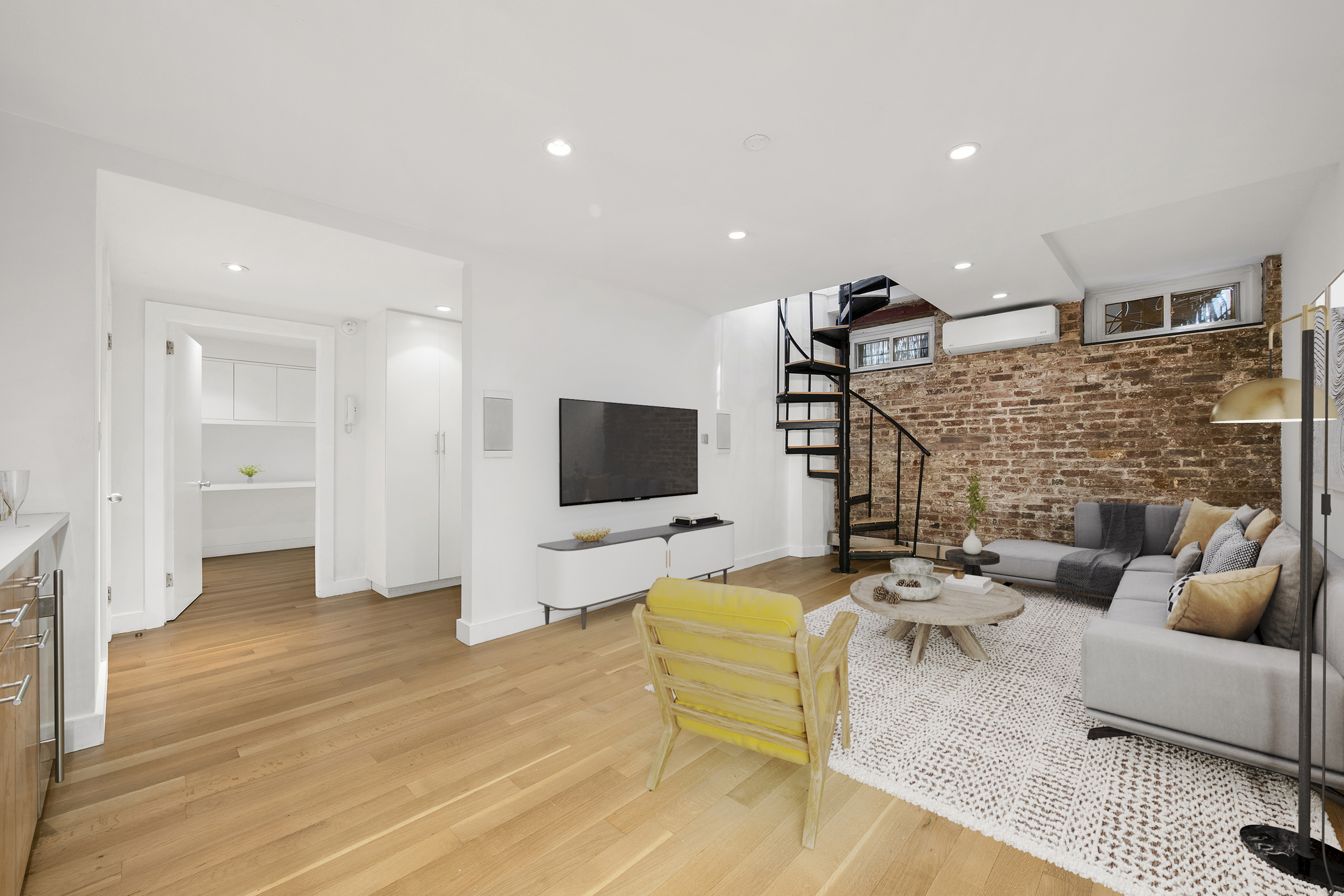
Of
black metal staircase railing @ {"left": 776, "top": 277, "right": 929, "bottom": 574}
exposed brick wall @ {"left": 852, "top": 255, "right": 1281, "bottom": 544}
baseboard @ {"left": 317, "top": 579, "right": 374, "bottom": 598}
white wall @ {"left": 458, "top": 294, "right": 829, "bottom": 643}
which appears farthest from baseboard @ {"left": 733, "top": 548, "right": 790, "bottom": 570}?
baseboard @ {"left": 317, "top": 579, "right": 374, "bottom": 598}

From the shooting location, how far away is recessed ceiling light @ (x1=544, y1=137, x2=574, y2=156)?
2439 millimetres

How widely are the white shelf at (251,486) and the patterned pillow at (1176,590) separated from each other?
21.6 ft

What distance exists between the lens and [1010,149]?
254 centimetres

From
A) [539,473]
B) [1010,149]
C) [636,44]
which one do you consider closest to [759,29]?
[636,44]

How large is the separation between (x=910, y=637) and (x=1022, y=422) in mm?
3186

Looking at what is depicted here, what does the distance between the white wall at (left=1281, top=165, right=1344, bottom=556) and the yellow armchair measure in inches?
86.1

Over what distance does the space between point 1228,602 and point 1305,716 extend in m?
0.69

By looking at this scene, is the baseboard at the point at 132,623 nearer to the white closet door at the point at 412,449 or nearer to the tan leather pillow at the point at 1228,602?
the white closet door at the point at 412,449

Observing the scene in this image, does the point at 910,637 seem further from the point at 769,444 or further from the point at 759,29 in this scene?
the point at 759,29

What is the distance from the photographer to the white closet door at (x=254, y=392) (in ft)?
20.5

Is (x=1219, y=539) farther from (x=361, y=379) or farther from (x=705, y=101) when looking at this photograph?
(x=361, y=379)

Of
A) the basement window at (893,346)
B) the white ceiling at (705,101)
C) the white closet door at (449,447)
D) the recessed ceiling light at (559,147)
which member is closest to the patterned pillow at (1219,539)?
the white ceiling at (705,101)

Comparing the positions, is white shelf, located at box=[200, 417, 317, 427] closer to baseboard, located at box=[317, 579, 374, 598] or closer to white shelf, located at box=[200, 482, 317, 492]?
white shelf, located at box=[200, 482, 317, 492]

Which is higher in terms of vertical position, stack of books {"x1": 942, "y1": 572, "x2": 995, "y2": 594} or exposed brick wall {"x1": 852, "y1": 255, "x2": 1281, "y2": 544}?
exposed brick wall {"x1": 852, "y1": 255, "x2": 1281, "y2": 544}
